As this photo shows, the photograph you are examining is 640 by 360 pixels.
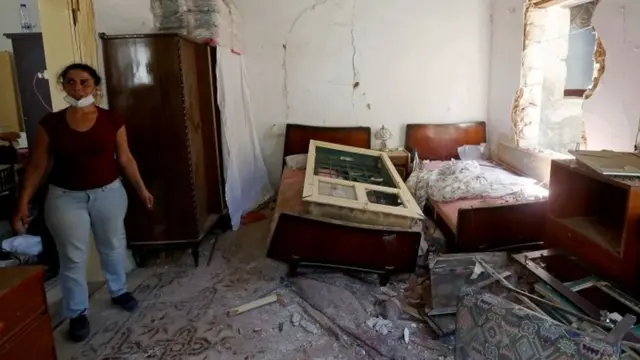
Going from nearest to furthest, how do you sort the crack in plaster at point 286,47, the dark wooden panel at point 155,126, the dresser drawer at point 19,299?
the dresser drawer at point 19,299
the dark wooden panel at point 155,126
the crack in plaster at point 286,47

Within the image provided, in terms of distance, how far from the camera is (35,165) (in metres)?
2.04

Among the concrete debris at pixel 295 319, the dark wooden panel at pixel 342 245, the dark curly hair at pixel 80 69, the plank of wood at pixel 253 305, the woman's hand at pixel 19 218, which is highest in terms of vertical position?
the dark curly hair at pixel 80 69

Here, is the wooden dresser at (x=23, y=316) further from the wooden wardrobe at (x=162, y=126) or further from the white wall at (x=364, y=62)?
the white wall at (x=364, y=62)

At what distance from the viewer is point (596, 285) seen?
1854 mm

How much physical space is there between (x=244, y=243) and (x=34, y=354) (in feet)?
6.66

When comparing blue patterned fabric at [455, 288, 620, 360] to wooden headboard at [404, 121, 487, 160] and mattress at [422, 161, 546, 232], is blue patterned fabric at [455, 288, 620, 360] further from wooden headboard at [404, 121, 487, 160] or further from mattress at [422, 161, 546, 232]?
wooden headboard at [404, 121, 487, 160]

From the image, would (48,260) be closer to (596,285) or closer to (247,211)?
(247,211)

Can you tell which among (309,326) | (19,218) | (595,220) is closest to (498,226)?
(595,220)

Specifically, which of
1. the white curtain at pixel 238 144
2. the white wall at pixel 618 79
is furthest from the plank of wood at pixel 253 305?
the white wall at pixel 618 79

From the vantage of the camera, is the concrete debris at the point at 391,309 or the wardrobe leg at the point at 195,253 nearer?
the concrete debris at the point at 391,309

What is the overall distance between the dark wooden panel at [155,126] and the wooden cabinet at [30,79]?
1.86 meters

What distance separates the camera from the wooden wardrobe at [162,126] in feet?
8.80

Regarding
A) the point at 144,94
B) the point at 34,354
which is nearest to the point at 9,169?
the point at 144,94

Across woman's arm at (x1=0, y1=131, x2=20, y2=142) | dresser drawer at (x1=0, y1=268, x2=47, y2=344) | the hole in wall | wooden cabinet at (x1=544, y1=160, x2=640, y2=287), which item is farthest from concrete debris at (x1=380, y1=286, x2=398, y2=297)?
woman's arm at (x1=0, y1=131, x2=20, y2=142)
